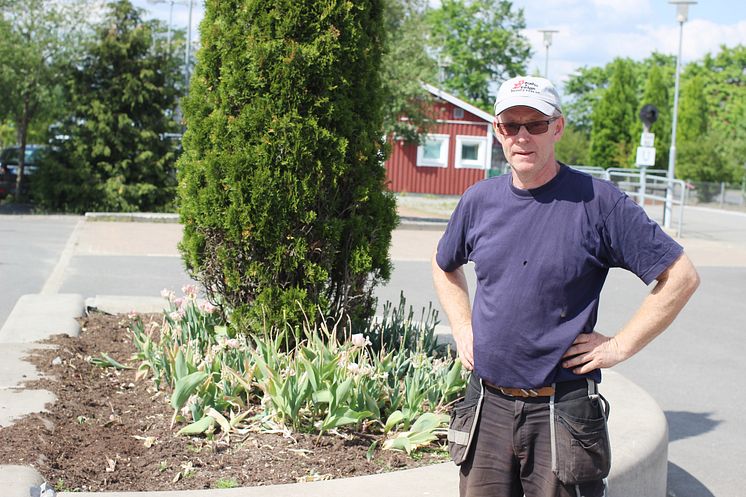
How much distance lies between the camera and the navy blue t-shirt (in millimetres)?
2955

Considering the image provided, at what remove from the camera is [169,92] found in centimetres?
2356

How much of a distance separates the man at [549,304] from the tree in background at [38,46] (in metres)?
22.3

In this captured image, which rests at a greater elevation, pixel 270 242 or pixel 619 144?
pixel 619 144

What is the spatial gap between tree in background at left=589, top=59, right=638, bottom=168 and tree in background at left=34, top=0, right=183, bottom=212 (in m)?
32.8

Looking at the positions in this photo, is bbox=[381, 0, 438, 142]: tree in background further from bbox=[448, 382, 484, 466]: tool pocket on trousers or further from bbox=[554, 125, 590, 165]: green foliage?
bbox=[554, 125, 590, 165]: green foliage

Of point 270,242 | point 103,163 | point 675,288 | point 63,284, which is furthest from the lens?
point 103,163

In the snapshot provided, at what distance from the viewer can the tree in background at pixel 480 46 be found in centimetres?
6744

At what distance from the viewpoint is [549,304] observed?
2.97 m

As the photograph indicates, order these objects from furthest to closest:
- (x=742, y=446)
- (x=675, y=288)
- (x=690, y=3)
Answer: (x=690, y=3)
(x=742, y=446)
(x=675, y=288)

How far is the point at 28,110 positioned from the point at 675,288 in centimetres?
2409

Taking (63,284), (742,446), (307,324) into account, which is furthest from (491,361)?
(63,284)

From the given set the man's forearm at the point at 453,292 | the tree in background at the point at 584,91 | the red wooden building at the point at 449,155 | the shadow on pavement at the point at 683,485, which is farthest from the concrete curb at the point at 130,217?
the tree in background at the point at 584,91

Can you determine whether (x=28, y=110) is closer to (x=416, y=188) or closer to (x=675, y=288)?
(x=416, y=188)

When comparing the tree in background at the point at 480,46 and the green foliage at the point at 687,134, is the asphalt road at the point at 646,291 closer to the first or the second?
the green foliage at the point at 687,134
